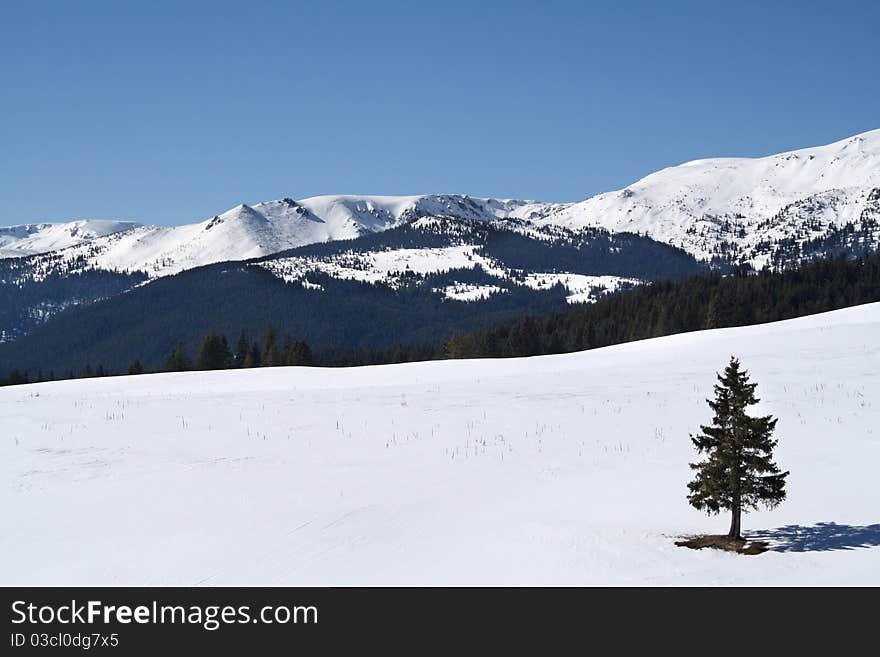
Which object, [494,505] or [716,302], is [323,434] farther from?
[716,302]

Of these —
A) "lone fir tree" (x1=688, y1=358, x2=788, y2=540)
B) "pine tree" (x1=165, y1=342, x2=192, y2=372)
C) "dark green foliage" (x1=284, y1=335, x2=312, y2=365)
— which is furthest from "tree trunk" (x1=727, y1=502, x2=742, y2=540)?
"pine tree" (x1=165, y1=342, x2=192, y2=372)

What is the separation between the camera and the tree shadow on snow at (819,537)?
10.9 meters

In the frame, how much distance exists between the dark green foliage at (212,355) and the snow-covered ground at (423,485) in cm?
6073

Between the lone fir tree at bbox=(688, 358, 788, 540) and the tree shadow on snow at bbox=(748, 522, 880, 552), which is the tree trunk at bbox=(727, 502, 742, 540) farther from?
the tree shadow on snow at bbox=(748, 522, 880, 552)

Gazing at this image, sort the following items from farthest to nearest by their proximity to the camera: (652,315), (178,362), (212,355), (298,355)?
1. (652,315)
2. (178,362)
3. (212,355)
4. (298,355)

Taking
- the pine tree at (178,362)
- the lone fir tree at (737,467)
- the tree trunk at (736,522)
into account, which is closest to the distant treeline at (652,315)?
the pine tree at (178,362)

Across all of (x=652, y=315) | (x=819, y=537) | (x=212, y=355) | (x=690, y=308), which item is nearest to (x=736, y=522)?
(x=819, y=537)

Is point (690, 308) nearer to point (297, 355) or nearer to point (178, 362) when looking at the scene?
point (297, 355)

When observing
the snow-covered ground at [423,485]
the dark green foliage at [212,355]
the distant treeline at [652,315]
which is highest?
the distant treeline at [652,315]

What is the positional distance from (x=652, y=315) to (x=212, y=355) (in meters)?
72.4

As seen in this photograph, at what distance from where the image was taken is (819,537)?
11453 mm

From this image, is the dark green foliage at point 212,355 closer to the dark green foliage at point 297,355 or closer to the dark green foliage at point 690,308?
the dark green foliage at point 297,355
